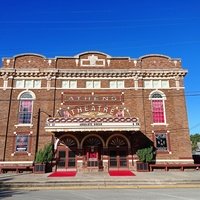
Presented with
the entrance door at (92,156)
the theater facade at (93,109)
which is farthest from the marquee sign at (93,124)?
the entrance door at (92,156)

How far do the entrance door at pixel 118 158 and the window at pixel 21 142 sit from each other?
323 inches

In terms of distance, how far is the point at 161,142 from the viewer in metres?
21.6

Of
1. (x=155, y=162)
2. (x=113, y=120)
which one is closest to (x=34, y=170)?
(x=113, y=120)

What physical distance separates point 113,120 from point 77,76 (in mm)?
6559

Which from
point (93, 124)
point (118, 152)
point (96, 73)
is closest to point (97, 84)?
point (96, 73)

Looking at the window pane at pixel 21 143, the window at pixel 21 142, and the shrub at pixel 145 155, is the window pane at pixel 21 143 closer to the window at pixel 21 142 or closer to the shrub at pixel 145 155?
the window at pixel 21 142

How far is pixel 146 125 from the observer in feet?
72.0

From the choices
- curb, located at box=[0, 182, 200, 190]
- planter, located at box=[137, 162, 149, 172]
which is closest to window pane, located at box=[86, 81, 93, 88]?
planter, located at box=[137, 162, 149, 172]

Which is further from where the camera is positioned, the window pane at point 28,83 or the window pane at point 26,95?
the window pane at point 28,83

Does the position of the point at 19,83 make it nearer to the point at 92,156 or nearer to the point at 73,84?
the point at 73,84

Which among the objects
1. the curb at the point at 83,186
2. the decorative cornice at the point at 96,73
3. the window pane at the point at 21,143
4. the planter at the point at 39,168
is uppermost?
the decorative cornice at the point at 96,73

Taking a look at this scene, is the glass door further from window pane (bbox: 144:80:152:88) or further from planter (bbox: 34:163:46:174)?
window pane (bbox: 144:80:152:88)

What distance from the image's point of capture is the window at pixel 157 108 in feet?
73.2

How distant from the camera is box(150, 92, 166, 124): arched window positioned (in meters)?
22.3
